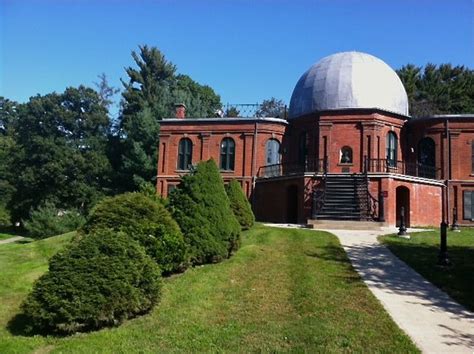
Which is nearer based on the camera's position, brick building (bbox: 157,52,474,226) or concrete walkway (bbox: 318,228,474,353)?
concrete walkway (bbox: 318,228,474,353)

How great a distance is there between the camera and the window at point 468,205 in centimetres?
2814

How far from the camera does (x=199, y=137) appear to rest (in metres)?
32.6

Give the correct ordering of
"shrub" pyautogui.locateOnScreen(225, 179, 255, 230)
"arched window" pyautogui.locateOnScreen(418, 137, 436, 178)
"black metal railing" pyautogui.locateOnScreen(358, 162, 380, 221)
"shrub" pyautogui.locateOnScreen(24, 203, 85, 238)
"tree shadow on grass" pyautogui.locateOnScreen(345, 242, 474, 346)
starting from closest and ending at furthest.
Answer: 1. "tree shadow on grass" pyautogui.locateOnScreen(345, 242, 474, 346)
2. "shrub" pyautogui.locateOnScreen(225, 179, 255, 230)
3. "black metal railing" pyautogui.locateOnScreen(358, 162, 380, 221)
4. "arched window" pyautogui.locateOnScreen(418, 137, 436, 178)
5. "shrub" pyautogui.locateOnScreen(24, 203, 85, 238)

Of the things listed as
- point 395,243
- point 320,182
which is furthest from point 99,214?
point 320,182

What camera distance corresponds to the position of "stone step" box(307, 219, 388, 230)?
67.6ft

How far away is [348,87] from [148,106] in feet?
85.6

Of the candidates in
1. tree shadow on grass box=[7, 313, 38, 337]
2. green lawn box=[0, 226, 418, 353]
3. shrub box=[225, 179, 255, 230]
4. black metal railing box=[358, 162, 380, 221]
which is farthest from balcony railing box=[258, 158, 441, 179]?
tree shadow on grass box=[7, 313, 38, 337]

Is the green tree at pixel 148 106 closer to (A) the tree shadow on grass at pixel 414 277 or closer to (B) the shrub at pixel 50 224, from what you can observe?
(B) the shrub at pixel 50 224

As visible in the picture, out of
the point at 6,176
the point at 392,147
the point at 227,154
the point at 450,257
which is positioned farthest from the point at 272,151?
the point at 6,176

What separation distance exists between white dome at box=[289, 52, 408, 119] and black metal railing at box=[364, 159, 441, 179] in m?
3.41

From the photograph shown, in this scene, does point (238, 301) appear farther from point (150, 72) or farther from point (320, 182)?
point (150, 72)

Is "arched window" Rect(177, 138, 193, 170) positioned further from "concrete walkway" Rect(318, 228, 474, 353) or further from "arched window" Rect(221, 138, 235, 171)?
"concrete walkway" Rect(318, 228, 474, 353)

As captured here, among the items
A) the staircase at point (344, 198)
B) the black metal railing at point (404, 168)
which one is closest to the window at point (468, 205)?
the black metal railing at point (404, 168)

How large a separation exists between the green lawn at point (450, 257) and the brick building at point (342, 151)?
23.2 ft
